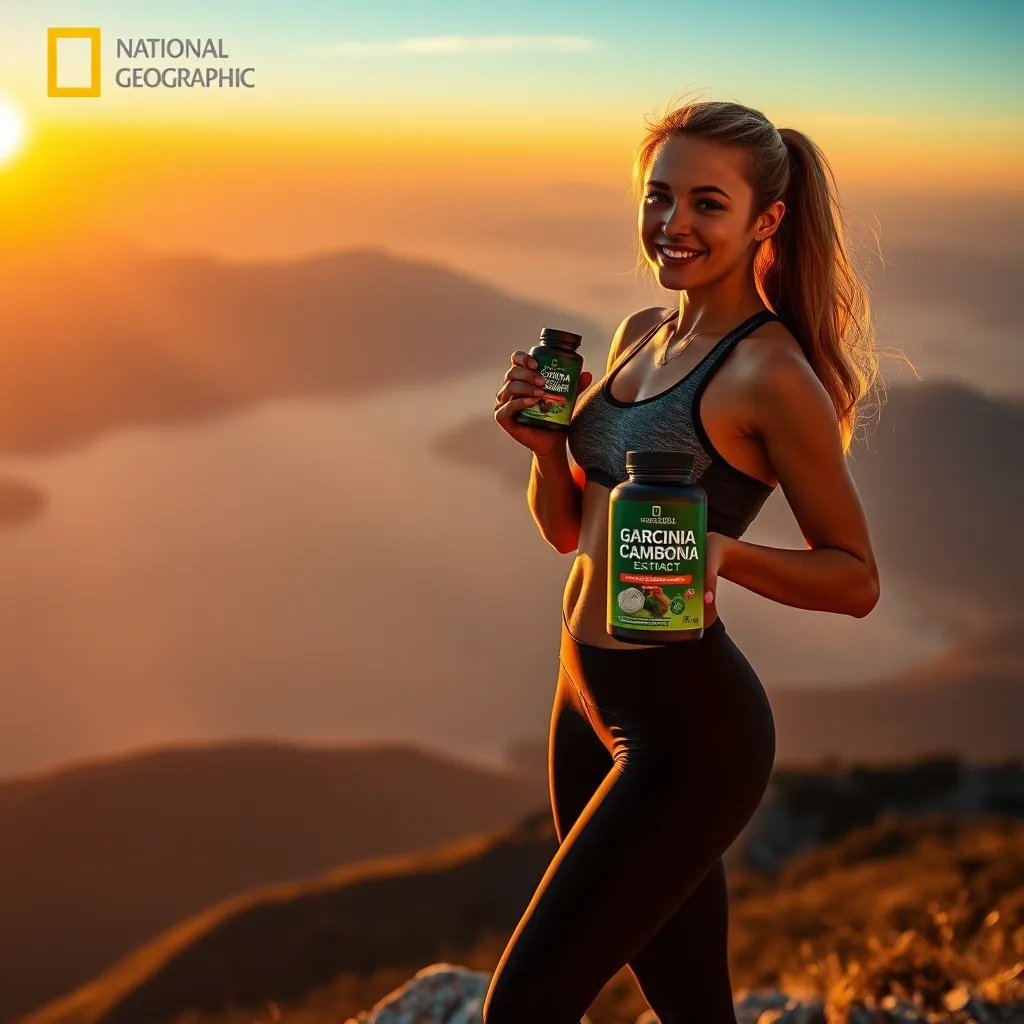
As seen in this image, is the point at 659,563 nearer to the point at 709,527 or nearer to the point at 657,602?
the point at 657,602

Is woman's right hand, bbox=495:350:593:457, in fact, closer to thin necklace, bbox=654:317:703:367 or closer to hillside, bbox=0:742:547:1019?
thin necklace, bbox=654:317:703:367

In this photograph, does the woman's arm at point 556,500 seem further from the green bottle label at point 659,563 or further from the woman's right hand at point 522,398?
the green bottle label at point 659,563

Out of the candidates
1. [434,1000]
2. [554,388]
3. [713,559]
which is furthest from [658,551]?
[434,1000]

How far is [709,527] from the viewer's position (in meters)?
1.66

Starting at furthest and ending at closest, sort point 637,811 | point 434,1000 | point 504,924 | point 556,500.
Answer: point 504,924 → point 434,1000 → point 556,500 → point 637,811

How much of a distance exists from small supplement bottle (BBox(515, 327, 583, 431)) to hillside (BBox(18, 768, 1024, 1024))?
1.99 meters

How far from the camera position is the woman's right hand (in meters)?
1.68

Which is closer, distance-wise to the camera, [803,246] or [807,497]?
[807,497]

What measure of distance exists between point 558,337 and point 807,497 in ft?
1.26

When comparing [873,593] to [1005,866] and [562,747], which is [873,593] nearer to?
[562,747]

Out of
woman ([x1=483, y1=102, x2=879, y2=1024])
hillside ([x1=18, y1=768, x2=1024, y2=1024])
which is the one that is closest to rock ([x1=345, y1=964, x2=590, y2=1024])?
hillside ([x1=18, y1=768, x2=1024, y2=1024])

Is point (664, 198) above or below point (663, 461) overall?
above

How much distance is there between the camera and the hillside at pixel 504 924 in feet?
11.8

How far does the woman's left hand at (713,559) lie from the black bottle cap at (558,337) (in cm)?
35
